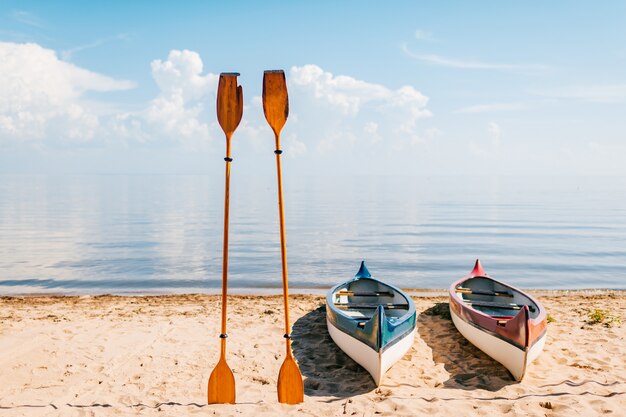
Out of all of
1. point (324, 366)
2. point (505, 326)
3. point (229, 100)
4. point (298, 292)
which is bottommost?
point (298, 292)

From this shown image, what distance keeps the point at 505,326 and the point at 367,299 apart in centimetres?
398

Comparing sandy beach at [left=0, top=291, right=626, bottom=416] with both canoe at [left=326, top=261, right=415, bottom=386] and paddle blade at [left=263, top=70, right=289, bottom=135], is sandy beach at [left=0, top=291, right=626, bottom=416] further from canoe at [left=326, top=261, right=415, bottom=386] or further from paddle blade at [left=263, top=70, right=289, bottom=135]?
paddle blade at [left=263, top=70, right=289, bottom=135]

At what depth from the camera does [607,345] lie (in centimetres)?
934

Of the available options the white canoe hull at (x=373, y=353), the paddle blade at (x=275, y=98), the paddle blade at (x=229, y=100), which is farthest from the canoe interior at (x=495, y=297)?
the paddle blade at (x=229, y=100)

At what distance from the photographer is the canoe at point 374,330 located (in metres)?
7.45

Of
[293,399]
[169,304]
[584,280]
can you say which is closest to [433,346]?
[293,399]

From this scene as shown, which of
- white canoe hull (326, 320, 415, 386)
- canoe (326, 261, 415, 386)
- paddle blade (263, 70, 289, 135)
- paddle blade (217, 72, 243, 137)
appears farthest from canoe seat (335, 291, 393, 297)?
paddle blade (217, 72, 243, 137)

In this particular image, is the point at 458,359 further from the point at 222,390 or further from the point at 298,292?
the point at 298,292

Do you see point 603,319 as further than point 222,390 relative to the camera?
Yes

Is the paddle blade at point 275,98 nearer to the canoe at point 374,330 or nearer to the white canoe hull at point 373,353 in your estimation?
the canoe at point 374,330

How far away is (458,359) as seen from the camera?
29.1 feet

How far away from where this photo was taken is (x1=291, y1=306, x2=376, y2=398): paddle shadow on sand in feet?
24.4

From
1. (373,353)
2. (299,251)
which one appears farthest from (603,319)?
(299,251)

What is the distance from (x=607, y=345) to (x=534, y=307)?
1399 millimetres
